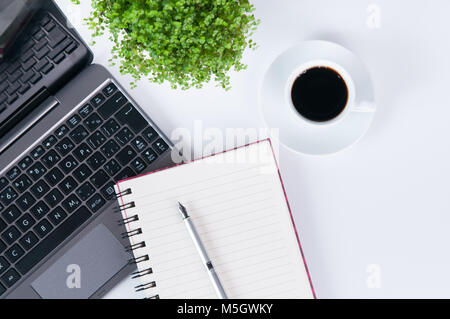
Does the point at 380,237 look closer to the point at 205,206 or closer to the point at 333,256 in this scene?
the point at 333,256

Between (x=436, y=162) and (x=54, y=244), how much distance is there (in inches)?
28.1

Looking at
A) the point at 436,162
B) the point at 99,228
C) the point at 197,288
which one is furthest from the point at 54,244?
the point at 436,162

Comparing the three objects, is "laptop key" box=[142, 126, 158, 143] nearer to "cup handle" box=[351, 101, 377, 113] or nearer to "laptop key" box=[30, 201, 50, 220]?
"laptop key" box=[30, 201, 50, 220]

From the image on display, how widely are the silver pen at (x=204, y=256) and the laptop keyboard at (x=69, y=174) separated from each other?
126 mm

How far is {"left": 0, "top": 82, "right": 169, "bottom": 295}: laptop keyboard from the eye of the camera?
0.74m

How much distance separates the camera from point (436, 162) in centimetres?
79

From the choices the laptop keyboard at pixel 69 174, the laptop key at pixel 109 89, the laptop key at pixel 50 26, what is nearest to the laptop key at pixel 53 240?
the laptop keyboard at pixel 69 174

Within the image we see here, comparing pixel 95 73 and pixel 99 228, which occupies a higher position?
pixel 95 73

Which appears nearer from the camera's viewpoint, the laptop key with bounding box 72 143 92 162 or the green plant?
the green plant

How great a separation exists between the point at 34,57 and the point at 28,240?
32 centimetres

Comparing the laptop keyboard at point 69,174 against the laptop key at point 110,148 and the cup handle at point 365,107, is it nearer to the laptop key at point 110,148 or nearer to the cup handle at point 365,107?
the laptop key at point 110,148

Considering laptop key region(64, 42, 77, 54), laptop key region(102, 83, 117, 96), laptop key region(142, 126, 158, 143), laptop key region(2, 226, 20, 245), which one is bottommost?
laptop key region(2, 226, 20, 245)

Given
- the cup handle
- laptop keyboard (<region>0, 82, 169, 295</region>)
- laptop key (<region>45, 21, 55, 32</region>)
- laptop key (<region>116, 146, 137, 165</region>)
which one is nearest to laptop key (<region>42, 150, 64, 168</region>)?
laptop keyboard (<region>0, 82, 169, 295</region>)

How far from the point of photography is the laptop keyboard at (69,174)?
74 cm
